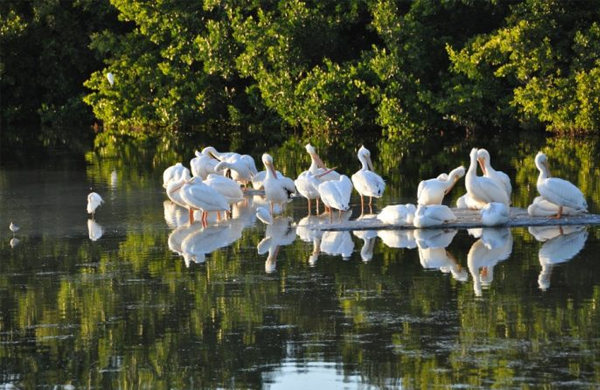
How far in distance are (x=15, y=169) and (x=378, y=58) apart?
33.8ft

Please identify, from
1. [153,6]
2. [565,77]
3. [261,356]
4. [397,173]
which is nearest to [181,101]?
[153,6]

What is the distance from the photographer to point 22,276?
12508 millimetres

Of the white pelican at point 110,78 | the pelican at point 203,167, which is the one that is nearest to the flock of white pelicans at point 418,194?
the pelican at point 203,167

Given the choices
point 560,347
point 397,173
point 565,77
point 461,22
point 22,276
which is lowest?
point 560,347

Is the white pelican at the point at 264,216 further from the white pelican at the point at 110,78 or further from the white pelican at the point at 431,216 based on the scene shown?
the white pelican at the point at 110,78

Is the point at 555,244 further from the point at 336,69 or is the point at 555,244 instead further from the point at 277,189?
the point at 336,69

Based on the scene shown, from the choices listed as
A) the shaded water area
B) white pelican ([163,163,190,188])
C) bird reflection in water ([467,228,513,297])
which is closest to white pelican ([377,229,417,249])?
the shaded water area

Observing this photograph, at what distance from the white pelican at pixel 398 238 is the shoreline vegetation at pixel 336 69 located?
15440 mm

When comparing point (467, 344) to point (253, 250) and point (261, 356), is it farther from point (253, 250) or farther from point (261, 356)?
point (253, 250)

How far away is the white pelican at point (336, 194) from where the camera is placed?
15328mm

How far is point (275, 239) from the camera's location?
14367 millimetres

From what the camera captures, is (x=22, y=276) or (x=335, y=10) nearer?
(x=22, y=276)

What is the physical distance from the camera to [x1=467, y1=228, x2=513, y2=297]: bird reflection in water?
11656mm

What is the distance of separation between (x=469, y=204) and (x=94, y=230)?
176 inches
